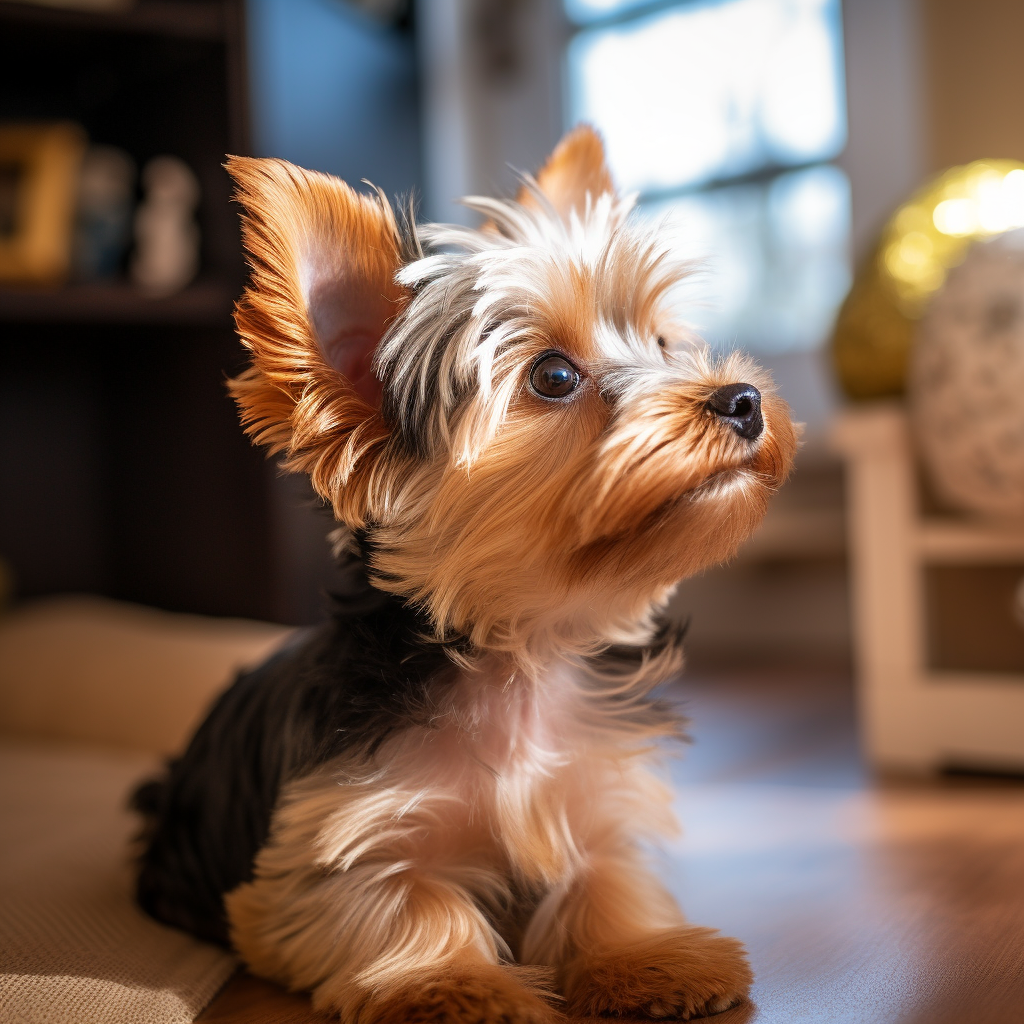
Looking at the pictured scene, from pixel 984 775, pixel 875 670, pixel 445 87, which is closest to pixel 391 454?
pixel 875 670

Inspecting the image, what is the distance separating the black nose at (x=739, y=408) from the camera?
96cm

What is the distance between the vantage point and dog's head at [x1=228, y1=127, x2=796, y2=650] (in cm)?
93

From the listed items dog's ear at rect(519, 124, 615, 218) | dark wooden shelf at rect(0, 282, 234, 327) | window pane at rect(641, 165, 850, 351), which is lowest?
dog's ear at rect(519, 124, 615, 218)

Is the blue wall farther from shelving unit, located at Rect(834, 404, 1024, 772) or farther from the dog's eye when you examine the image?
the dog's eye

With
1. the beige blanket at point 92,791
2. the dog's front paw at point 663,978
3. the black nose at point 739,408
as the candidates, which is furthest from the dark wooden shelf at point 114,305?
the dog's front paw at point 663,978

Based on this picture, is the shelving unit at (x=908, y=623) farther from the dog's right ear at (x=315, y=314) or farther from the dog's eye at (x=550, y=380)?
the dog's right ear at (x=315, y=314)

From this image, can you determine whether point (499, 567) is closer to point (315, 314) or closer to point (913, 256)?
point (315, 314)

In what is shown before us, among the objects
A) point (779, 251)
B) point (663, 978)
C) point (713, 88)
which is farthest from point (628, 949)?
point (713, 88)

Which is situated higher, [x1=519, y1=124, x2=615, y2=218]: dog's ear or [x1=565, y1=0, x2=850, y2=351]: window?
[x1=565, y1=0, x2=850, y2=351]: window

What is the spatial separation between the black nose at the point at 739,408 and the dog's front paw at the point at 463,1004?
0.52 meters

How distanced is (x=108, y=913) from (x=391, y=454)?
70 cm

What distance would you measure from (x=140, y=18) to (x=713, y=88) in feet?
5.21

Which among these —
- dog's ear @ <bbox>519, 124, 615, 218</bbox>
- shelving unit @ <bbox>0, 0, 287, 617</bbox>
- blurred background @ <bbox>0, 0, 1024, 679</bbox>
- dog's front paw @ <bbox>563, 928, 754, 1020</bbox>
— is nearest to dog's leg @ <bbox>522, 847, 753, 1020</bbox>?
dog's front paw @ <bbox>563, 928, 754, 1020</bbox>

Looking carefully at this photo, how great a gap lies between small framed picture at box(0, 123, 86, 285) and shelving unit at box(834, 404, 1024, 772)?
178cm
